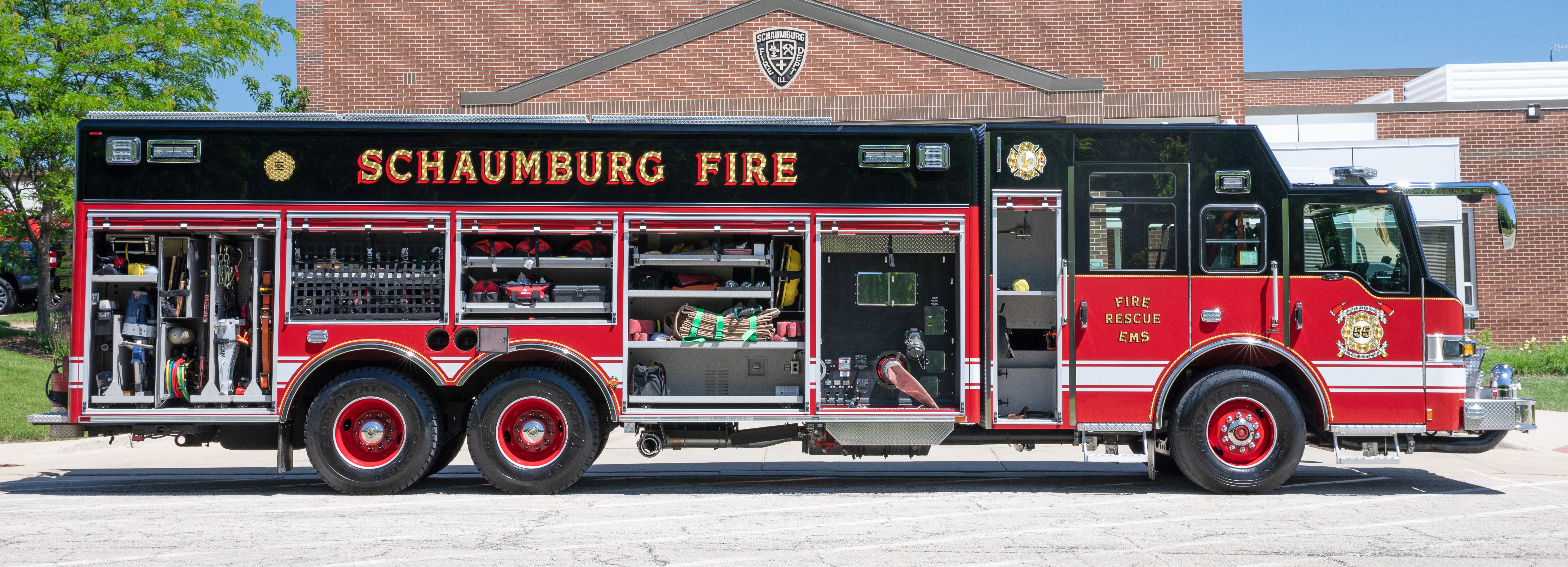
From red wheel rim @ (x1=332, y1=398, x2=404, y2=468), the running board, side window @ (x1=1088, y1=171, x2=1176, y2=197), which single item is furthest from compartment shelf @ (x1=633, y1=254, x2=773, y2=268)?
the running board

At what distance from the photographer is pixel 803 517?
25.0 ft

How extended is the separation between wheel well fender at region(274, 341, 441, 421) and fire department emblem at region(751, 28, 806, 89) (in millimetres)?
9490

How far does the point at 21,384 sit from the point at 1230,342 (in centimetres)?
1618

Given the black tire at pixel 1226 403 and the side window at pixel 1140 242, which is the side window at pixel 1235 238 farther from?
the black tire at pixel 1226 403

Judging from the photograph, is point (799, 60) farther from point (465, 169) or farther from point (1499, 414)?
point (1499, 414)

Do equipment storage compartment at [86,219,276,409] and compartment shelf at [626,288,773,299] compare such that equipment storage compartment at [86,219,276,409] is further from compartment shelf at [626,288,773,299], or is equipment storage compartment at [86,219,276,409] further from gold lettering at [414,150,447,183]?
compartment shelf at [626,288,773,299]

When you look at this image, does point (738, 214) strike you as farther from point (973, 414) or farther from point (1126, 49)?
point (1126, 49)

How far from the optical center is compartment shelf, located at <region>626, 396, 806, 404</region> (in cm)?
848

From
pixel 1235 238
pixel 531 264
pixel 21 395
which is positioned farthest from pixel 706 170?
pixel 21 395

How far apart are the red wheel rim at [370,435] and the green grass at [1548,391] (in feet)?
44.6

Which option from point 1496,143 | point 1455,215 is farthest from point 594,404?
point 1496,143

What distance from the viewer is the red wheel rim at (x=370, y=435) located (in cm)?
843

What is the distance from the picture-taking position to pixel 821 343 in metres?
8.56

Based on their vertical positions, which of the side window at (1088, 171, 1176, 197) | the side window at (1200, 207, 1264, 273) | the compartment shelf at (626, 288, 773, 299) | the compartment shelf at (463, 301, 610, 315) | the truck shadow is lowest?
the truck shadow
